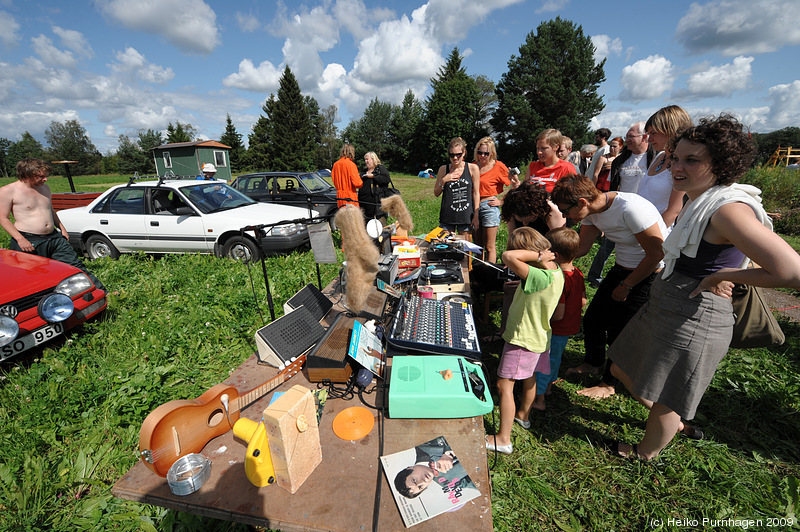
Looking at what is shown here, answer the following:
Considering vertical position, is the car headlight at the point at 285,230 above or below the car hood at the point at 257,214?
below

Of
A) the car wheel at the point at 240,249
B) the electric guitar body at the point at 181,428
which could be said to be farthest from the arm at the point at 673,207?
the car wheel at the point at 240,249

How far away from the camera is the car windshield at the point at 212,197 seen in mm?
5754

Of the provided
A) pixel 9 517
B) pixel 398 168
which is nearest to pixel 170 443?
pixel 9 517

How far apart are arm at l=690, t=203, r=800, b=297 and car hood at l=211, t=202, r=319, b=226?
15.5 ft

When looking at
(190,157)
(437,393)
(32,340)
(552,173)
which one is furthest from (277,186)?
(190,157)

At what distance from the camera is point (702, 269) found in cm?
155

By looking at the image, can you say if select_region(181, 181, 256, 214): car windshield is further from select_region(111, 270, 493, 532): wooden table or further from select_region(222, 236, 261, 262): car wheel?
select_region(111, 270, 493, 532): wooden table

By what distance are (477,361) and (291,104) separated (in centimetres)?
4398

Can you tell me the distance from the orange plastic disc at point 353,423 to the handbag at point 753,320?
6.88 feet

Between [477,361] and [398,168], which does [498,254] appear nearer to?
[477,361]

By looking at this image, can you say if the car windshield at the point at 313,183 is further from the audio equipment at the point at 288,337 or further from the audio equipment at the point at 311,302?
the audio equipment at the point at 288,337

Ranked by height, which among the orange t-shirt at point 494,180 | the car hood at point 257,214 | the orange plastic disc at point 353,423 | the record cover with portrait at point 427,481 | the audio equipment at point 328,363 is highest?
the orange t-shirt at point 494,180

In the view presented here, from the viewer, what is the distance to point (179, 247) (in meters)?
5.83

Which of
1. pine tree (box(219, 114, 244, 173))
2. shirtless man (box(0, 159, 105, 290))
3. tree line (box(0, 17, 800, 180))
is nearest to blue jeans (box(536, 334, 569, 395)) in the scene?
shirtless man (box(0, 159, 105, 290))
